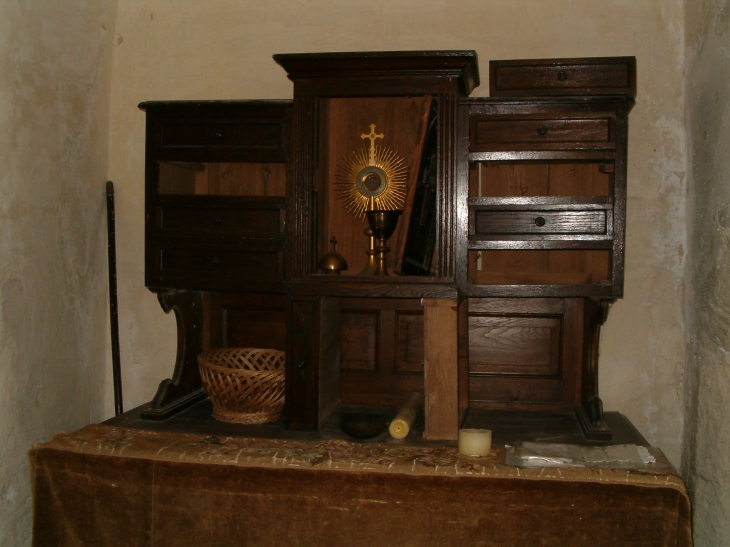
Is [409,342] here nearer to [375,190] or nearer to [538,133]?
[375,190]

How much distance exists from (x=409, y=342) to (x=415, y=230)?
1.78 ft

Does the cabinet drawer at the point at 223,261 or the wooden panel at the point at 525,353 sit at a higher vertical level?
the cabinet drawer at the point at 223,261

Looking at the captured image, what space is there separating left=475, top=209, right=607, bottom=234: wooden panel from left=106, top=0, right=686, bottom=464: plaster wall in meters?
0.40

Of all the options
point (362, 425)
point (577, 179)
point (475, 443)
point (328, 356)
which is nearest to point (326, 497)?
point (362, 425)

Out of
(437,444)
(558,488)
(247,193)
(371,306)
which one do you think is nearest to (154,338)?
(247,193)

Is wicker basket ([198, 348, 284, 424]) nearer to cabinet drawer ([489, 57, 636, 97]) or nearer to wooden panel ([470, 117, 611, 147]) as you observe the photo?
wooden panel ([470, 117, 611, 147])

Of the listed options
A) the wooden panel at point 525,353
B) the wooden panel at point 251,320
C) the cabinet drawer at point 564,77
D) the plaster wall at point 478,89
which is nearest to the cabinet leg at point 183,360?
the wooden panel at point 251,320

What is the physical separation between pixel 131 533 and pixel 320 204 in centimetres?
122

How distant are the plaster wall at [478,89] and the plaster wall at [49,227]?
0.12 m

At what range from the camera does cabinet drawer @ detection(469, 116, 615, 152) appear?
2227 millimetres

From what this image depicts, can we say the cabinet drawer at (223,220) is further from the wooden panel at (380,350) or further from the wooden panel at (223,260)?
the wooden panel at (380,350)

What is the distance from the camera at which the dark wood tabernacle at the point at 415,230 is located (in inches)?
87.7

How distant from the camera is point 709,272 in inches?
86.1

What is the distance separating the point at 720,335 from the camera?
2.05 metres
